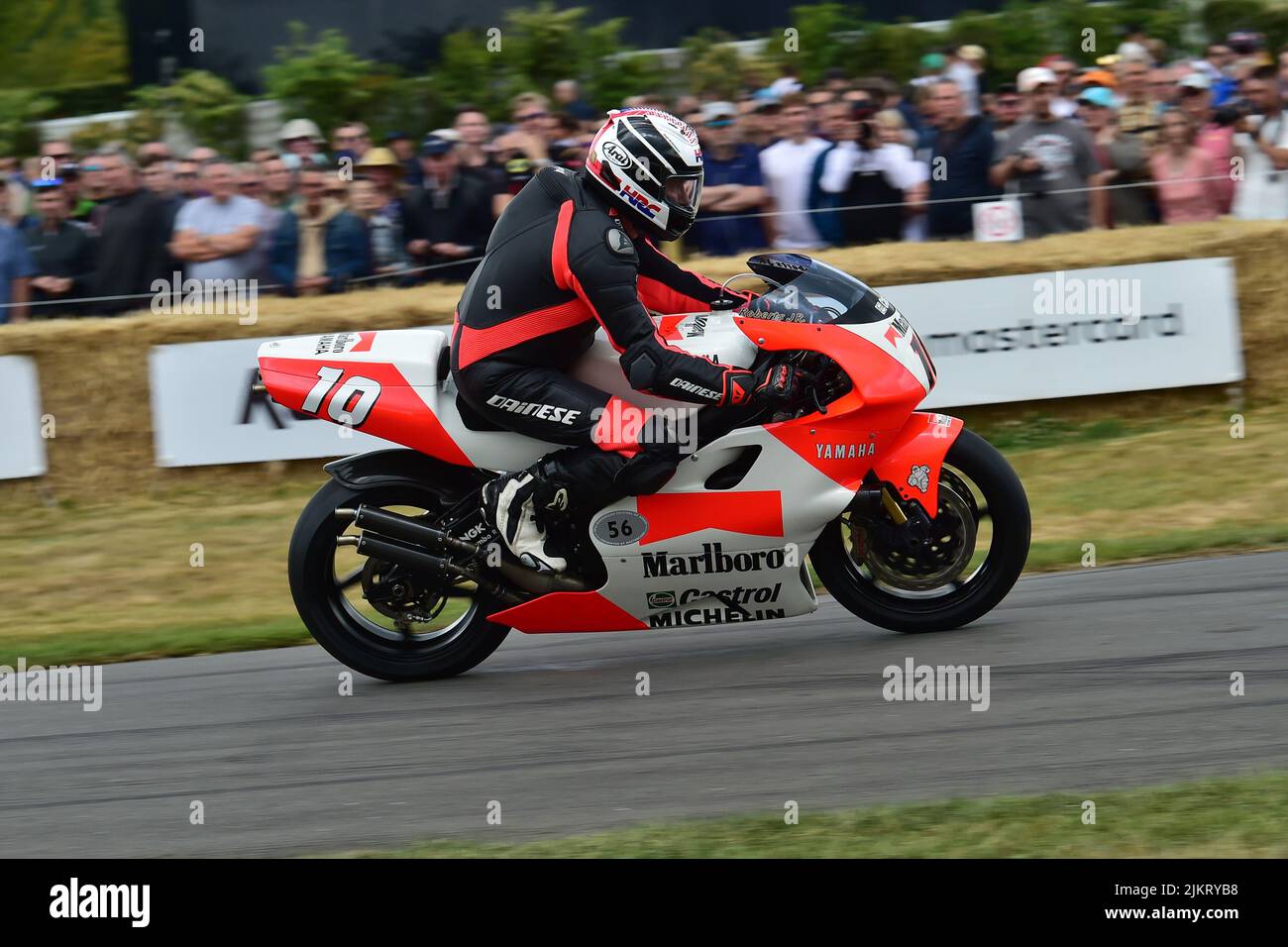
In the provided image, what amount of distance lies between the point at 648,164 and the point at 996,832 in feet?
8.41

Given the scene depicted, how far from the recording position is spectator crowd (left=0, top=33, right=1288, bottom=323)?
9758 mm

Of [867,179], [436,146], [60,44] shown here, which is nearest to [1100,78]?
[867,179]

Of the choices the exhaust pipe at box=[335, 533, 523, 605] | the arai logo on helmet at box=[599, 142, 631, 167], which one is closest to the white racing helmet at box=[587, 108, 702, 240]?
the arai logo on helmet at box=[599, 142, 631, 167]

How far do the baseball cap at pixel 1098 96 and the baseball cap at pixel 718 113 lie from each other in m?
2.25

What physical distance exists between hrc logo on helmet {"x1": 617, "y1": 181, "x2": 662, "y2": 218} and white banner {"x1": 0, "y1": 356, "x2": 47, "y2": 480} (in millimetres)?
5465

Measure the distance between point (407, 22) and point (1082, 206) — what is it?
7817mm

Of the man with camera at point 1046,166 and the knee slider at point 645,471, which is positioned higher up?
the knee slider at point 645,471

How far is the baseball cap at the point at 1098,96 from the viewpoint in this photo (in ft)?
33.9

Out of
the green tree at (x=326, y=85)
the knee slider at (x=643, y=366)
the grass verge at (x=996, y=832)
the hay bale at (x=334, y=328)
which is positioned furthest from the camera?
the green tree at (x=326, y=85)

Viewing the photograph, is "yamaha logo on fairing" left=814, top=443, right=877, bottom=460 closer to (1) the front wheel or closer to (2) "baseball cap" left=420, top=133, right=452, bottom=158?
(1) the front wheel

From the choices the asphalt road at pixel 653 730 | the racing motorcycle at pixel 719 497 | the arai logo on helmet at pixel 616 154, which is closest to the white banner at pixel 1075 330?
the asphalt road at pixel 653 730

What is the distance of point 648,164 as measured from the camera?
18.1 feet

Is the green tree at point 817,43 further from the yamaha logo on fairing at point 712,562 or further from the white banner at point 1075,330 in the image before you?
the yamaha logo on fairing at point 712,562
